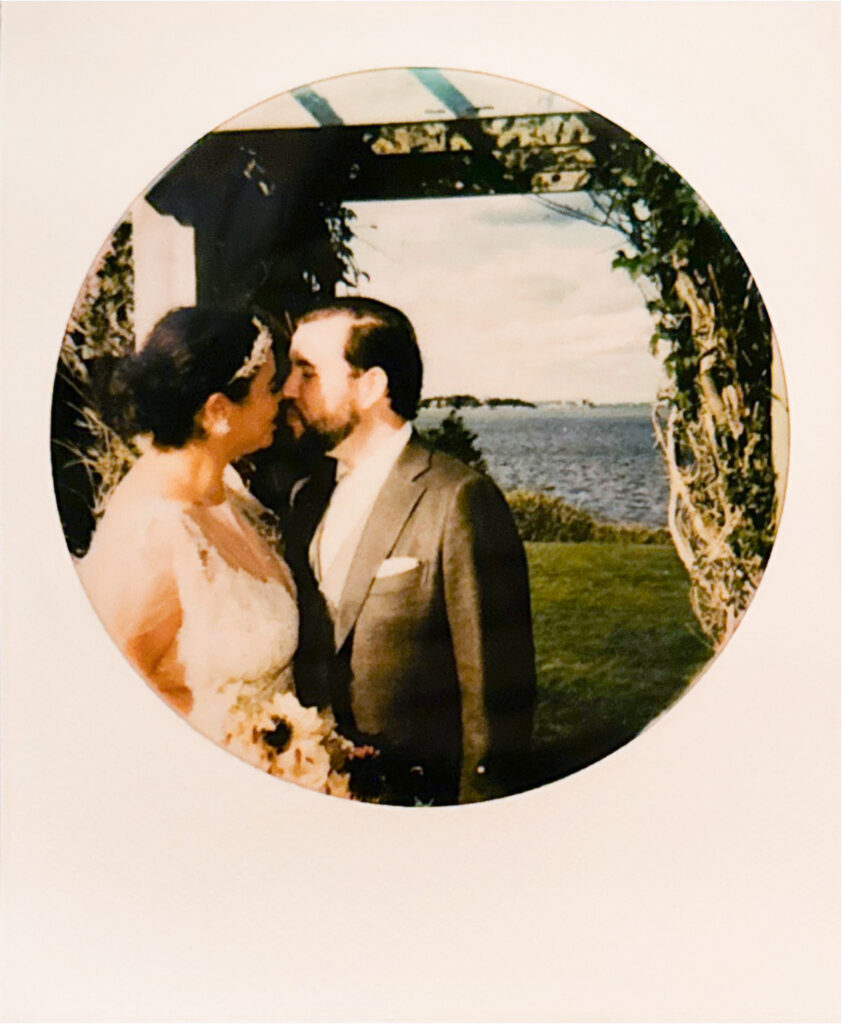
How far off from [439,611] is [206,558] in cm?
29

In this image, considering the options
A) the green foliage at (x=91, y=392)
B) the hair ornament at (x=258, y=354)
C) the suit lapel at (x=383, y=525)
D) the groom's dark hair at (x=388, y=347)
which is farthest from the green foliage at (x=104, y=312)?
the suit lapel at (x=383, y=525)

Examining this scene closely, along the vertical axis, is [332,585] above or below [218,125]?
below

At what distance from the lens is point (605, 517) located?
1.22 m

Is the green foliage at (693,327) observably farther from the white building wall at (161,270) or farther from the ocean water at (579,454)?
the white building wall at (161,270)

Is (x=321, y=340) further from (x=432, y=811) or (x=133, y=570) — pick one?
(x=432, y=811)

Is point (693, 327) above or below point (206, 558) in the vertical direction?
above

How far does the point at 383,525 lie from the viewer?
4.02ft

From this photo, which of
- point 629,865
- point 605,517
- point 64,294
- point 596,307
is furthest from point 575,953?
point 64,294

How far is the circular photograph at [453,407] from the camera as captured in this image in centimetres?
122

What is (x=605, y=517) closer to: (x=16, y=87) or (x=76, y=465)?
(x=76, y=465)

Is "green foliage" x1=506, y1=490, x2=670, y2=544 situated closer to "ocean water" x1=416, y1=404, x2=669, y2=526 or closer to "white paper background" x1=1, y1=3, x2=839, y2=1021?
"ocean water" x1=416, y1=404, x2=669, y2=526

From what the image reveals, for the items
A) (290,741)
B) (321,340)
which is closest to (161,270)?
(321,340)

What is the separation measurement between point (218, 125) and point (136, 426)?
0.38 metres

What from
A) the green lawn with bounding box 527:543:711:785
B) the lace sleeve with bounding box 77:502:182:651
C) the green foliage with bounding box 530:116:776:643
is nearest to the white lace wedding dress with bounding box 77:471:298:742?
the lace sleeve with bounding box 77:502:182:651
